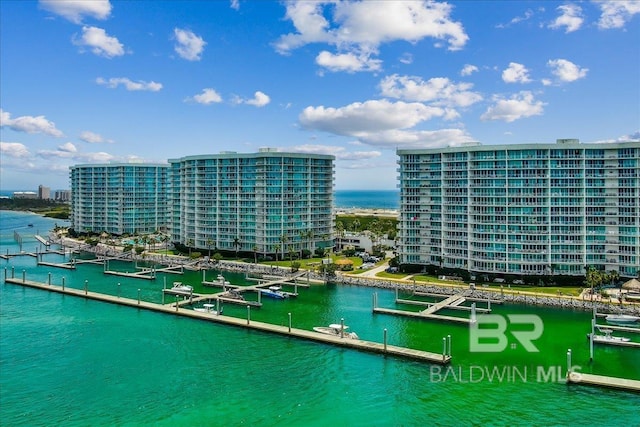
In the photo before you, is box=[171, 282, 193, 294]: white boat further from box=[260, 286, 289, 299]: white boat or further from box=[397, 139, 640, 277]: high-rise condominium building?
box=[397, 139, 640, 277]: high-rise condominium building

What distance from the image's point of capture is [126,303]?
74875 millimetres

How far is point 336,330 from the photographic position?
59031 mm

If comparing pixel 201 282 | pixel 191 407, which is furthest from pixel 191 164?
pixel 191 407

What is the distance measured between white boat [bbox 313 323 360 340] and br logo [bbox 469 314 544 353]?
13613 mm

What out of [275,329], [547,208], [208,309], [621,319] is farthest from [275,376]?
[547,208]

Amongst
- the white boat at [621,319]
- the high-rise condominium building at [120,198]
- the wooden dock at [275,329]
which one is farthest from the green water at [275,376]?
the high-rise condominium building at [120,198]

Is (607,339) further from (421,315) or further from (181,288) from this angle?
(181,288)

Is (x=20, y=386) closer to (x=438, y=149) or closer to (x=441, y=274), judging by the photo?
(x=441, y=274)

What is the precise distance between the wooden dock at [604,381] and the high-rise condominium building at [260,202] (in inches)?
2934

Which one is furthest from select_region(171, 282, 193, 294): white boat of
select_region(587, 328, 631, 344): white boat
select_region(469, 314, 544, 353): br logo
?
select_region(587, 328, 631, 344): white boat

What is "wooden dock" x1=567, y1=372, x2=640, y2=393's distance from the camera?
143 feet

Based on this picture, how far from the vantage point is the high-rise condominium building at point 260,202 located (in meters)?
118

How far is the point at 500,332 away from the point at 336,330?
834 inches

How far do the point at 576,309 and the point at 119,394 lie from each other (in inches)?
2448
